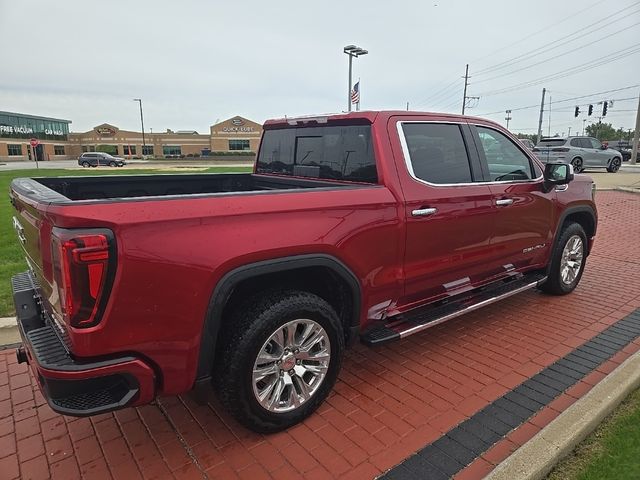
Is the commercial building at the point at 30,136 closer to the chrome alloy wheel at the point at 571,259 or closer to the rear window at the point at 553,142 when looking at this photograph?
the rear window at the point at 553,142

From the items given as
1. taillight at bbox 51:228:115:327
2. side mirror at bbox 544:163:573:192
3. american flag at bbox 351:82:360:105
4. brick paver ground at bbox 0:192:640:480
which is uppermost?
american flag at bbox 351:82:360:105

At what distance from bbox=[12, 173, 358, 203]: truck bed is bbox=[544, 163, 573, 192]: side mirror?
228cm

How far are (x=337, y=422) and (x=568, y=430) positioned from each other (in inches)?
53.6

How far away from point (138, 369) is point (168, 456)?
0.75 meters

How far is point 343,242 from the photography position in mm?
2783

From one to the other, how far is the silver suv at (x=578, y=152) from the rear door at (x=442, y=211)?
65.1 feet

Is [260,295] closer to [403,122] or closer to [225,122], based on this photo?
[403,122]

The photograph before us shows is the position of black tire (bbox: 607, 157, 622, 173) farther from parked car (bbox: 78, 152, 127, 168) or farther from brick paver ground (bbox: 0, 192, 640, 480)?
parked car (bbox: 78, 152, 127, 168)

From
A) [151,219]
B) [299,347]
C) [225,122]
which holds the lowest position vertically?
[299,347]

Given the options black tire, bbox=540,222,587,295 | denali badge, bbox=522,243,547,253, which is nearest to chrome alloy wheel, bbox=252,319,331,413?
denali badge, bbox=522,243,547,253

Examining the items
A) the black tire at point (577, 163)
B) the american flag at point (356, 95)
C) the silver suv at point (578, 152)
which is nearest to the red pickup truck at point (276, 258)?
the silver suv at point (578, 152)

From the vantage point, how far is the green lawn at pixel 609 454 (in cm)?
239

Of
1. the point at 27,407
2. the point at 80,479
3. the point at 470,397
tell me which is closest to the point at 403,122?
the point at 470,397

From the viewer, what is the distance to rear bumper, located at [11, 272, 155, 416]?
2.00 metres
